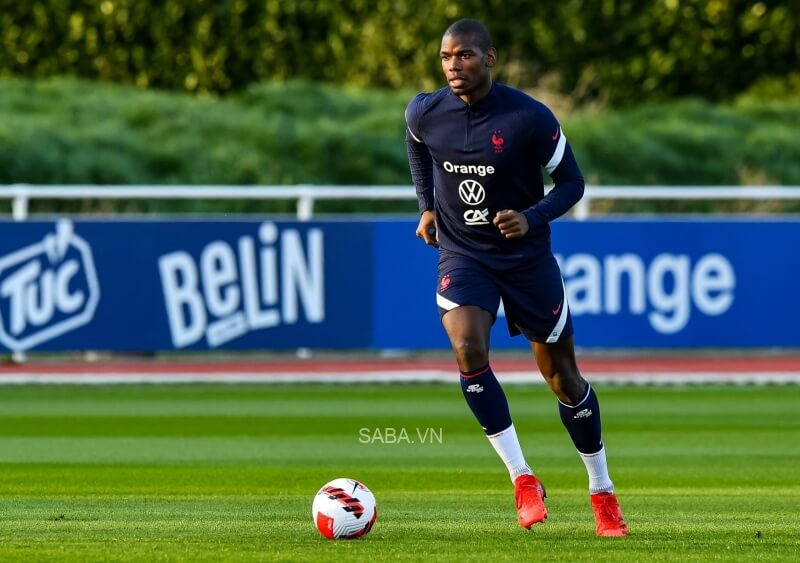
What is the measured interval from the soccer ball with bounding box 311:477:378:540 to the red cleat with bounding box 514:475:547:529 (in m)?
0.66

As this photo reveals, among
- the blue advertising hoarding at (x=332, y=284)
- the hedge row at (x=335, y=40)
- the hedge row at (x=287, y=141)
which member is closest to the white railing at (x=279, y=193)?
the blue advertising hoarding at (x=332, y=284)

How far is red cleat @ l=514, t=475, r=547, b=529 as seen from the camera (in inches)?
321

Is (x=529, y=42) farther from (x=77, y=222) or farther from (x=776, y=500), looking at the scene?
(x=776, y=500)

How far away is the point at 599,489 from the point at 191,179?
1401 centimetres

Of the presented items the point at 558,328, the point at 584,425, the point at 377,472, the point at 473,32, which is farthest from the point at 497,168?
the point at 377,472

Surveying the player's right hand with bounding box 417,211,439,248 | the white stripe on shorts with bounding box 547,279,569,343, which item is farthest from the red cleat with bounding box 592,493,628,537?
the player's right hand with bounding box 417,211,439,248

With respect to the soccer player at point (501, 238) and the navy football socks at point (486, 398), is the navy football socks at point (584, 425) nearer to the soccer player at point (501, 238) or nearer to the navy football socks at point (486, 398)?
the soccer player at point (501, 238)

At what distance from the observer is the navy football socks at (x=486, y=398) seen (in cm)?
832

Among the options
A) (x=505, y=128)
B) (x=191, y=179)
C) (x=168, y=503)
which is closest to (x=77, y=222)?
(x=191, y=179)

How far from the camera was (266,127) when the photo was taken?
23125 mm

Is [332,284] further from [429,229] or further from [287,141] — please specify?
[429,229]

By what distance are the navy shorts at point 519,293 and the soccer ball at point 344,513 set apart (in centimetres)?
98

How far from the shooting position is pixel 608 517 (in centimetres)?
835

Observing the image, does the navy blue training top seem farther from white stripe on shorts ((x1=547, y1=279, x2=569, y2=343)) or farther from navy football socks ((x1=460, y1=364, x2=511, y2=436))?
navy football socks ((x1=460, y1=364, x2=511, y2=436))
